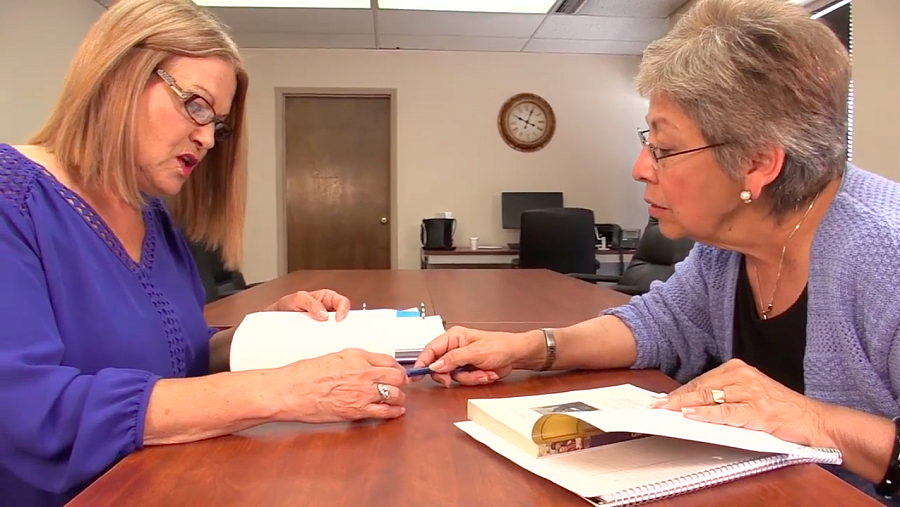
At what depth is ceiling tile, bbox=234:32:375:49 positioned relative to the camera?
5.16 m

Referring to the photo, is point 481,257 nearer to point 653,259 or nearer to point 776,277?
point 653,259

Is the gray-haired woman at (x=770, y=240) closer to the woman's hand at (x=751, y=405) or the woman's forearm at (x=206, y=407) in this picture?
the woman's hand at (x=751, y=405)

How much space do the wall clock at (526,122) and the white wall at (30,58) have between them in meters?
3.19

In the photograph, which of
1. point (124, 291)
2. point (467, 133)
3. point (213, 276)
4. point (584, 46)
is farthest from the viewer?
point (467, 133)

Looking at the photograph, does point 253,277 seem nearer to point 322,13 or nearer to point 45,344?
point 322,13

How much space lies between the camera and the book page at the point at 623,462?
0.66 m

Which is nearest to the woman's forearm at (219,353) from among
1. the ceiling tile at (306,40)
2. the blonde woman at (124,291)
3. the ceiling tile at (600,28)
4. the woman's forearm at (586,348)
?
the blonde woman at (124,291)

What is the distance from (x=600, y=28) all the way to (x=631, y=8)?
48cm

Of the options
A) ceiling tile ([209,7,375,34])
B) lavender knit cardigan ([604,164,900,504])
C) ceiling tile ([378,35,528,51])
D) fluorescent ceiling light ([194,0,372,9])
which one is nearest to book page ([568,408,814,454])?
lavender knit cardigan ([604,164,900,504])

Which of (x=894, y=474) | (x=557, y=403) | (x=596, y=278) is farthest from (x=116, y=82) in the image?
(x=596, y=278)

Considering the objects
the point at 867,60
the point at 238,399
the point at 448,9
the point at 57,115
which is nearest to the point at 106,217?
the point at 57,115

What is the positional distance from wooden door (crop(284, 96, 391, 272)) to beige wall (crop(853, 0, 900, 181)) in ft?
11.6

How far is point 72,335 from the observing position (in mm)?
912

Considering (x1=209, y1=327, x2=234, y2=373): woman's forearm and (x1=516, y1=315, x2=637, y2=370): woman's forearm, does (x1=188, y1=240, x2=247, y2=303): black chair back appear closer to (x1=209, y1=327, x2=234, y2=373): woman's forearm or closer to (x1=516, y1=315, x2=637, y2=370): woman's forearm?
(x1=209, y1=327, x2=234, y2=373): woman's forearm
